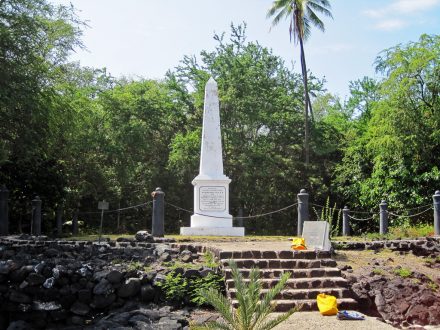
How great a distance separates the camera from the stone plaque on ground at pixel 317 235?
11125 mm

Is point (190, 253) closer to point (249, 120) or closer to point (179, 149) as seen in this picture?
point (179, 149)

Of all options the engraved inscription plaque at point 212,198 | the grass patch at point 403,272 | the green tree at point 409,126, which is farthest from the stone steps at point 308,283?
the green tree at point 409,126

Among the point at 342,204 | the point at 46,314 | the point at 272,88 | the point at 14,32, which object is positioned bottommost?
the point at 46,314

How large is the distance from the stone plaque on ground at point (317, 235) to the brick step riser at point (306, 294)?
64.6 inches

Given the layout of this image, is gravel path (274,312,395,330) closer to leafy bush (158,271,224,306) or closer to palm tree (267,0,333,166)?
leafy bush (158,271,224,306)

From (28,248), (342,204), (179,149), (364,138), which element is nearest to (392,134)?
(364,138)

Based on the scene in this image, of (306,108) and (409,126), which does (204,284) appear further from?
(306,108)

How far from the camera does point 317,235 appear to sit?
11398mm

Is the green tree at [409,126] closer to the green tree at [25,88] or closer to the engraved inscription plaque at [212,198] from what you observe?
the engraved inscription plaque at [212,198]

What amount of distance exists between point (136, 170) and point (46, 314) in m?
18.3

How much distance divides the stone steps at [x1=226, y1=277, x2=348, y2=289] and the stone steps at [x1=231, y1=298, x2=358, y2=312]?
0.47m

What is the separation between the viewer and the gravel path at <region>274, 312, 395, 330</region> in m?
7.67

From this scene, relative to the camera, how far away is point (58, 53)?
1033 inches

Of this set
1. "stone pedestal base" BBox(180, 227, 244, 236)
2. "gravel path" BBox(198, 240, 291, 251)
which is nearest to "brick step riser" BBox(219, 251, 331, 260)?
"gravel path" BBox(198, 240, 291, 251)
